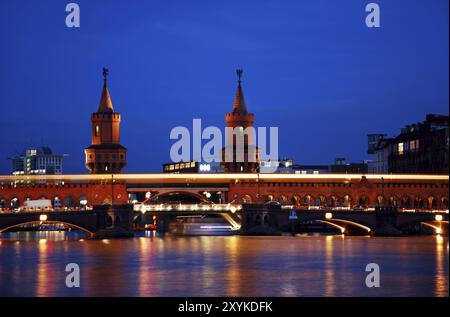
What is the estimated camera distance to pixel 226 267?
7975cm

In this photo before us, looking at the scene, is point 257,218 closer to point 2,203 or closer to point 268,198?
point 268,198

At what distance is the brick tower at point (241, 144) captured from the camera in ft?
519

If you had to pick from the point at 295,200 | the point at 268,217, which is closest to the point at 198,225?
the point at 295,200

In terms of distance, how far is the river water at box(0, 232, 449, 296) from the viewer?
66000 mm

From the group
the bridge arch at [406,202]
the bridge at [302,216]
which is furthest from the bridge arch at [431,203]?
the bridge at [302,216]

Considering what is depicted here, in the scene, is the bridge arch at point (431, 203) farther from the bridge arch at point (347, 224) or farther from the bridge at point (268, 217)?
the bridge at point (268, 217)

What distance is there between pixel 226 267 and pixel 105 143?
249 feet

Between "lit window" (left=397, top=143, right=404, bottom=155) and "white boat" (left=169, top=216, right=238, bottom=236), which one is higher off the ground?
"lit window" (left=397, top=143, right=404, bottom=155)

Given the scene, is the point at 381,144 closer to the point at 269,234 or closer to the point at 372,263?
the point at 269,234

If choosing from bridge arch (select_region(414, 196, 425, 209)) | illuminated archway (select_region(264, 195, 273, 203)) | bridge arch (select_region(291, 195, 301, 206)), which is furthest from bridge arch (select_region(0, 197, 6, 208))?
bridge arch (select_region(414, 196, 425, 209))

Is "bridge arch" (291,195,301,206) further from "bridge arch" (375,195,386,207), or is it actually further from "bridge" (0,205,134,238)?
"bridge" (0,205,134,238)

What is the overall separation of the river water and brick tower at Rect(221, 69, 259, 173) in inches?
1941

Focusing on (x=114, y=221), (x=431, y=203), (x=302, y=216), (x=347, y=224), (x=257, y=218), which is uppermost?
(x=431, y=203)
